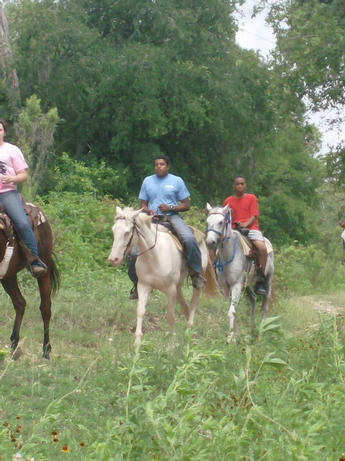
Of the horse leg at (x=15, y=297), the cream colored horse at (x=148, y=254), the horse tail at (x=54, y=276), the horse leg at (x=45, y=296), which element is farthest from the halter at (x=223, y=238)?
the horse leg at (x=15, y=297)

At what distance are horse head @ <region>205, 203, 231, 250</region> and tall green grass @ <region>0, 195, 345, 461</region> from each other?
1.36 meters

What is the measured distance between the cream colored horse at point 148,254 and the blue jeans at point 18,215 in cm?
95

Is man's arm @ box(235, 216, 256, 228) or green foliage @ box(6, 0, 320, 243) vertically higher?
green foliage @ box(6, 0, 320, 243)

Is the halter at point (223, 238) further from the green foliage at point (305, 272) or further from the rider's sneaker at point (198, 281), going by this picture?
the green foliage at point (305, 272)

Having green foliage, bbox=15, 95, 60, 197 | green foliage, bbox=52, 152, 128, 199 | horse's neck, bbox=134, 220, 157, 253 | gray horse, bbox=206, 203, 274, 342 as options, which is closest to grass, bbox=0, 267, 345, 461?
gray horse, bbox=206, 203, 274, 342

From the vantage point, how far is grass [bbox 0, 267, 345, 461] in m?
4.00

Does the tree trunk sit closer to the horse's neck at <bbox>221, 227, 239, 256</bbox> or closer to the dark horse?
the horse's neck at <bbox>221, 227, 239, 256</bbox>

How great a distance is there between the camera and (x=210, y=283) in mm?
11695

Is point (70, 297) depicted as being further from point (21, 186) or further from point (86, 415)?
point (86, 415)

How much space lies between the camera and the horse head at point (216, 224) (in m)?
10.6

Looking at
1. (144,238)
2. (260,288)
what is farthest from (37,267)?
(260,288)

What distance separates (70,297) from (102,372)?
5.56 meters

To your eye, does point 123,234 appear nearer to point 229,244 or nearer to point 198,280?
point 198,280

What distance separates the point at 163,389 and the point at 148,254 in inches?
120
